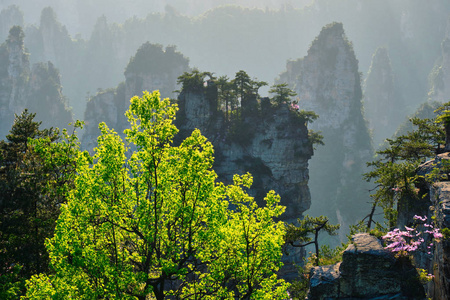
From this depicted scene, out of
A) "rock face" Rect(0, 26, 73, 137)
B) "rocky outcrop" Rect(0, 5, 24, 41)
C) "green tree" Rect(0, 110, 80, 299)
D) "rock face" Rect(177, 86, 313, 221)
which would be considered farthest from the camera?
"rocky outcrop" Rect(0, 5, 24, 41)

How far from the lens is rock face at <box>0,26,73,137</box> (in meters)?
82.8

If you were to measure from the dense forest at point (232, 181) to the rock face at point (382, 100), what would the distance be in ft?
1.49

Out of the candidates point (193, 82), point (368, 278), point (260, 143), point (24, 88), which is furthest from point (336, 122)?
point (24, 88)

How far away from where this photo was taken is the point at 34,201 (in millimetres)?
14031

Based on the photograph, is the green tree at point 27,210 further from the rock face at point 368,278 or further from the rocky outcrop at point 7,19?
the rocky outcrop at point 7,19

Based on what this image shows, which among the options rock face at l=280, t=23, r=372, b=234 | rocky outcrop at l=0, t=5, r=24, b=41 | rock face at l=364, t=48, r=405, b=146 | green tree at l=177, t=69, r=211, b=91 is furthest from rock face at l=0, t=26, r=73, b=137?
rock face at l=364, t=48, r=405, b=146

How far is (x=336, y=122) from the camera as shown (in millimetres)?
77062

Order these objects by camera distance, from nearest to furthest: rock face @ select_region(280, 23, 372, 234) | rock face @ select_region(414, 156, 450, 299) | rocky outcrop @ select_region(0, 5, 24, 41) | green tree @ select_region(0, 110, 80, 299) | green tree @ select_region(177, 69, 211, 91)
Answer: rock face @ select_region(414, 156, 450, 299) < green tree @ select_region(0, 110, 80, 299) < green tree @ select_region(177, 69, 211, 91) < rock face @ select_region(280, 23, 372, 234) < rocky outcrop @ select_region(0, 5, 24, 41)

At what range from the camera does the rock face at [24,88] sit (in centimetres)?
8275

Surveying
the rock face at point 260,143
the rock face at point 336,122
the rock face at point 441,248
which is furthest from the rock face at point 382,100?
the rock face at point 441,248

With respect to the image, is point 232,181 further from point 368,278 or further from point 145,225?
point 145,225

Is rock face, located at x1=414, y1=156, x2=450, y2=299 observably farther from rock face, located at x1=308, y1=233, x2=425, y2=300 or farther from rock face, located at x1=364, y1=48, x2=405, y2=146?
rock face, located at x1=364, y1=48, x2=405, y2=146

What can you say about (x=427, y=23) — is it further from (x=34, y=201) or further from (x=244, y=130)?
(x=34, y=201)

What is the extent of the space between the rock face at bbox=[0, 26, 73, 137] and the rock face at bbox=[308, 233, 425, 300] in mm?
91232
